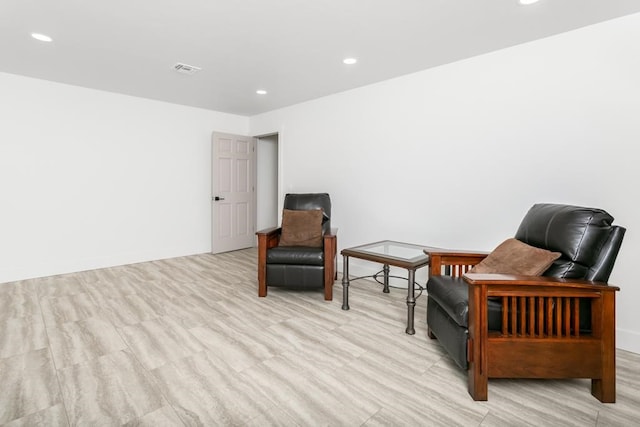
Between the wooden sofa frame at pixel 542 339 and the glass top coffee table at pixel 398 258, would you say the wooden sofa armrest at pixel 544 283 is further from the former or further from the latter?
the glass top coffee table at pixel 398 258

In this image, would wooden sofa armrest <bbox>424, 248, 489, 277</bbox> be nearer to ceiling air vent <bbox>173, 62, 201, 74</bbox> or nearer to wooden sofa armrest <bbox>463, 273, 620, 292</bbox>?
wooden sofa armrest <bbox>463, 273, 620, 292</bbox>

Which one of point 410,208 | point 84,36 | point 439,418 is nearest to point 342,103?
point 410,208

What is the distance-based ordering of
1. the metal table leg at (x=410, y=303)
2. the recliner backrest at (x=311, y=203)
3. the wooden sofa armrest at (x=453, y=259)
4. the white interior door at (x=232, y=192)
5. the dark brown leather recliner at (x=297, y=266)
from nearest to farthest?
the wooden sofa armrest at (x=453, y=259) → the metal table leg at (x=410, y=303) → the dark brown leather recliner at (x=297, y=266) → the recliner backrest at (x=311, y=203) → the white interior door at (x=232, y=192)

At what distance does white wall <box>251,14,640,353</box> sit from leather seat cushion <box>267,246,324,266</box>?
99 centimetres

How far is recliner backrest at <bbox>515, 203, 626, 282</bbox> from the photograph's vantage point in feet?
5.49

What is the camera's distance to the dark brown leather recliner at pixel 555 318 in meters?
1.62

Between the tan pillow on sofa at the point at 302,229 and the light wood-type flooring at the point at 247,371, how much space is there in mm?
603

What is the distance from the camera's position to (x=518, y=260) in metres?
1.88

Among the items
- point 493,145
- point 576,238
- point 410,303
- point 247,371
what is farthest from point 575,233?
point 247,371

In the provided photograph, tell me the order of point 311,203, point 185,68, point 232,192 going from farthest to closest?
point 232,192 → point 311,203 → point 185,68

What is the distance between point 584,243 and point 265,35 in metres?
2.57

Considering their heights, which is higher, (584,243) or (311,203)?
(311,203)

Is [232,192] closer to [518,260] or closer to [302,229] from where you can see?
[302,229]

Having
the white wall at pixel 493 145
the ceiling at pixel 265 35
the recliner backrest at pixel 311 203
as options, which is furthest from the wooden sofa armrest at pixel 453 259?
the ceiling at pixel 265 35
